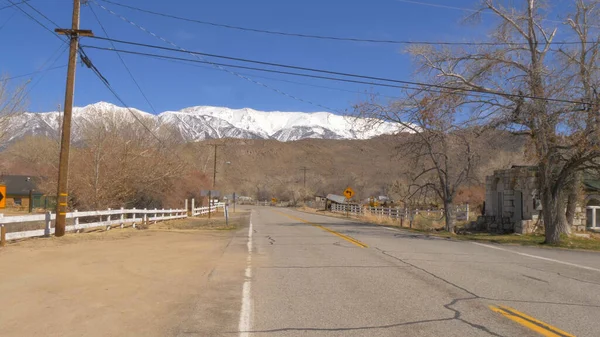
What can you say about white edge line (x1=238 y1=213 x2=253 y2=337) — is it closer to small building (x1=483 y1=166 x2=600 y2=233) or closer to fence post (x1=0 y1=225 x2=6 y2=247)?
fence post (x1=0 y1=225 x2=6 y2=247)

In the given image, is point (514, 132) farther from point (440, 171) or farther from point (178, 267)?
point (178, 267)

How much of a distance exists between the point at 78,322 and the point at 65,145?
12.9 m

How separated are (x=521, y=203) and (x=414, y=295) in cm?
2181

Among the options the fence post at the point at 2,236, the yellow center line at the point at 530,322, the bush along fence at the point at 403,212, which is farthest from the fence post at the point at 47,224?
the bush along fence at the point at 403,212

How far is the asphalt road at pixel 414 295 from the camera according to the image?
6.89 m

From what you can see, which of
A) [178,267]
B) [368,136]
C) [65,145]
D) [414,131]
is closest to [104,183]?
[65,145]

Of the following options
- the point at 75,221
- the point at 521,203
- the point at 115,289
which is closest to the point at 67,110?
the point at 75,221

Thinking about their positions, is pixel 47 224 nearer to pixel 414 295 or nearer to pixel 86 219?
pixel 86 219

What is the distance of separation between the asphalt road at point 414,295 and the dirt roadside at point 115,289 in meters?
0.57

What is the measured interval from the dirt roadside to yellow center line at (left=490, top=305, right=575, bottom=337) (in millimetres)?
3893

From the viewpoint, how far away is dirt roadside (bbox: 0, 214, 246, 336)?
Result: 273 inches

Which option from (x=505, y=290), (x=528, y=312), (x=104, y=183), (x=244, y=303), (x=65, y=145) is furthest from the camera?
(x=104, y=183)

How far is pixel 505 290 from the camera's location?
9.64 metres

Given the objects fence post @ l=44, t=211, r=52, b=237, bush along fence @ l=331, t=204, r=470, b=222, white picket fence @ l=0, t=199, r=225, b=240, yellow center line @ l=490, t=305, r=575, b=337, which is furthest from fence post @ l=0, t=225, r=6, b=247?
bush along fence @ l=331, t=204, r=470, b=222
